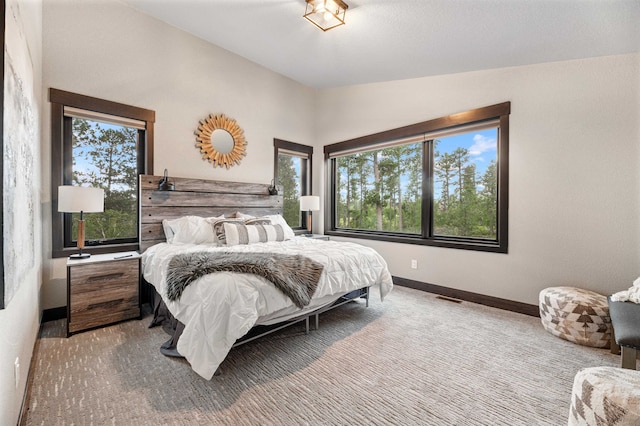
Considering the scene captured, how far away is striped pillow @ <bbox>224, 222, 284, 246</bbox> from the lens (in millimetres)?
3352

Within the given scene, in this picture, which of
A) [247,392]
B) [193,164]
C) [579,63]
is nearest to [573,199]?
[579,63]

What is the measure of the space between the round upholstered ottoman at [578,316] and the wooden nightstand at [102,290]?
12.8 ft

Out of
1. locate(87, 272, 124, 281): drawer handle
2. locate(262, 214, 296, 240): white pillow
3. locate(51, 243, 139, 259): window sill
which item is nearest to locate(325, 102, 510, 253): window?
locate(262, 214, 296, 240): white pillow

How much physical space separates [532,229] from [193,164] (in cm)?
409

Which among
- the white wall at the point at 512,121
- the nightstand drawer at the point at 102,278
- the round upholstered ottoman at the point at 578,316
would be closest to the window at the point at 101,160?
the white wall at the point at 512,121

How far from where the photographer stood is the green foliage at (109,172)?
3.12m

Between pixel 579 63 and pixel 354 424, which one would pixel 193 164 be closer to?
pixel 354 424

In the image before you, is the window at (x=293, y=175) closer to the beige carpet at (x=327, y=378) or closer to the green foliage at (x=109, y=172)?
the green foliage at (x=109, y=172)

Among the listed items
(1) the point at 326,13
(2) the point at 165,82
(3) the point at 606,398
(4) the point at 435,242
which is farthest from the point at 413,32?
(3) the point at 606,398

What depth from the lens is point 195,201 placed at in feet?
12.5

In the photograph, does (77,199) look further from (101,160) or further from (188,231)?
(188,231)

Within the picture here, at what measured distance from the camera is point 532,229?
10.2 feet

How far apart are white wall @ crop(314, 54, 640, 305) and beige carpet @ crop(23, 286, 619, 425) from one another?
70cm

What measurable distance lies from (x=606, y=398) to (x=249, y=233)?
3074 millimetres
